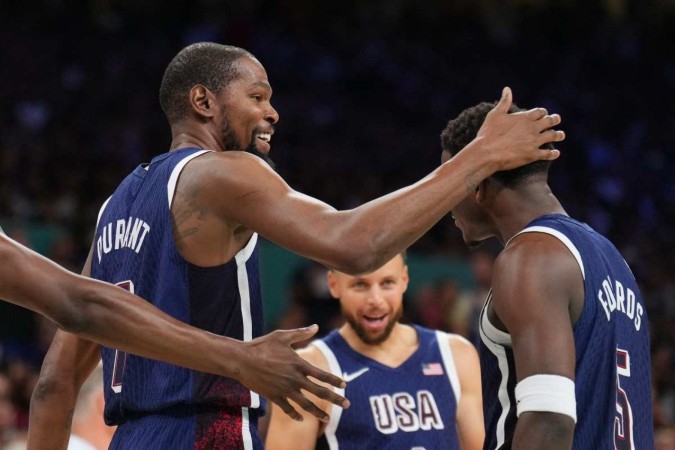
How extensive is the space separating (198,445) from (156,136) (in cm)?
930

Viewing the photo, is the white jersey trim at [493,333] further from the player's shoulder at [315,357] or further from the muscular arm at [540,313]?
the player's shoulder at [315,357]

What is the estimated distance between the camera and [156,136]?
1257 centimetres

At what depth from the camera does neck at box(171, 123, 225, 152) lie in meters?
3.98

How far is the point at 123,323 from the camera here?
3285 millimetres

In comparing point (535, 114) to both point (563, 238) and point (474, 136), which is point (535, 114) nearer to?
point (474, 136)

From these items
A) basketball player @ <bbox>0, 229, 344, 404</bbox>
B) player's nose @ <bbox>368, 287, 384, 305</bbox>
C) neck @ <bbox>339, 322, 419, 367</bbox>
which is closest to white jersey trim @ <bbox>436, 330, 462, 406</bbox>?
neck @ <bbox>339, 322, 419, 367</bbox>

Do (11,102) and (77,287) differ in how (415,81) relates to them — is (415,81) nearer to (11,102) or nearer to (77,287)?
(11,102)

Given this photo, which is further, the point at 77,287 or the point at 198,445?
the point at 198,445

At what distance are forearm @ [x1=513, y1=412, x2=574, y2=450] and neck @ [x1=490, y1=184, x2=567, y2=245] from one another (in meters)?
0.68

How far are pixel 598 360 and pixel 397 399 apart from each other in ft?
7.12

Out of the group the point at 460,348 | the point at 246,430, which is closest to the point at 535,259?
the point at 246,430

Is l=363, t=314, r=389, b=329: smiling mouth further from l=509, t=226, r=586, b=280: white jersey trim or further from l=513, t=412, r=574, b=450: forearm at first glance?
l=513, t=412, r=574, b=450: forearm

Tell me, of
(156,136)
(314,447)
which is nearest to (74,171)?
(156,136)

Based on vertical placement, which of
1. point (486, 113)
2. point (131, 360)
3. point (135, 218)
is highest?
point (486, 113)
